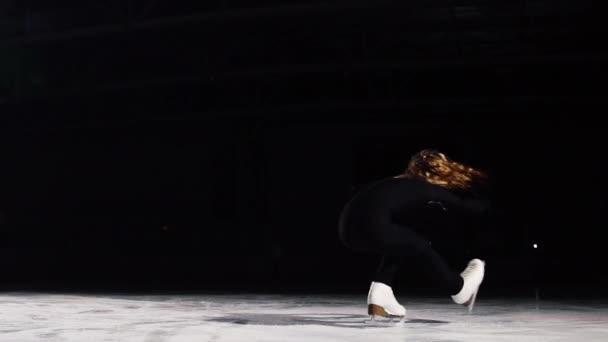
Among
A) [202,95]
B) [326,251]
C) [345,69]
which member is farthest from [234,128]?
[345,69]

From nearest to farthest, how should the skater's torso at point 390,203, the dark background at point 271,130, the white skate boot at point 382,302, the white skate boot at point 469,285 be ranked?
1. the skater's torso at point 390,203
2. the white skate boot at point 469,285
3. the white skate boot at point 382,302
4. the dark background at point 271,130

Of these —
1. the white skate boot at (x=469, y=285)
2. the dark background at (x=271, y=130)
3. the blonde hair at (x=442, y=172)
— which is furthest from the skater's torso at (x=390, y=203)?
the dark background at (x=271, y=130)

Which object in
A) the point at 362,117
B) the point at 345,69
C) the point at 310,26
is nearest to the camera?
the point at 310,26

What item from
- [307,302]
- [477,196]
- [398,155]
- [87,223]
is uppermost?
[398,155]

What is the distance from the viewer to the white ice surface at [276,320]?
4949 mm

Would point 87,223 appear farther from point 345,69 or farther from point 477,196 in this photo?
point 477,196

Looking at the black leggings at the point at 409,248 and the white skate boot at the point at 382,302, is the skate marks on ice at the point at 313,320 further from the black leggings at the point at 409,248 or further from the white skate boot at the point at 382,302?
the black leggings at the point at 409,248

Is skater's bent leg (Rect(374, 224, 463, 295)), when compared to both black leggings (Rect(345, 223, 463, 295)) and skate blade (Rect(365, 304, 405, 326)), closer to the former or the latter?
black leggings (Rect(345, 223, 463, 295))

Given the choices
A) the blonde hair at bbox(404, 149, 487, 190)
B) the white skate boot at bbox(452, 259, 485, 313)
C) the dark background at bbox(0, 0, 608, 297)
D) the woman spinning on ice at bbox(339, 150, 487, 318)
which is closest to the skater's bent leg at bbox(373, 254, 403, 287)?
the woman spinning on ice at bbox(339, 150, 487, 318)

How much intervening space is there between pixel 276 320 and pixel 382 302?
84 cm

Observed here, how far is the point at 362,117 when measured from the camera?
22172 mm

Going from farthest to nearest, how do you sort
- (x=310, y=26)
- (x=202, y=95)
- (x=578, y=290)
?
1. (x=202, y=95)
2. (x=310, y=26)
3. (x=578, y=290)

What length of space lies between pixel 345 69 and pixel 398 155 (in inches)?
242

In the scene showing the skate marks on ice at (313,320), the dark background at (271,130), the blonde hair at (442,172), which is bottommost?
the skate marks on ice at (313,320)
